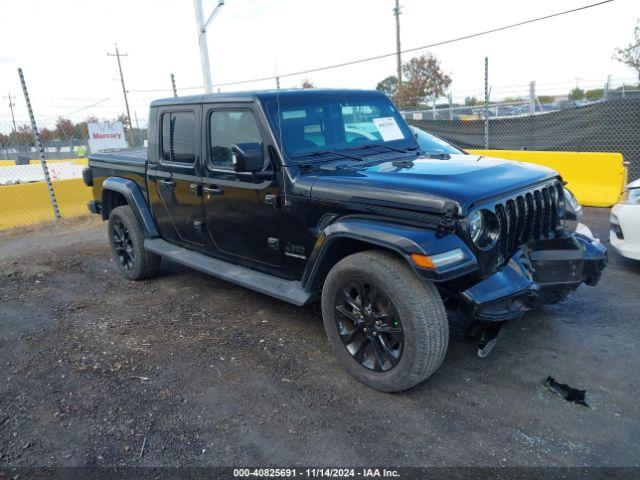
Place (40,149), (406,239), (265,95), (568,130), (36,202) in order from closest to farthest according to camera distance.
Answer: (406,239) < (265,95) < (40,149) < (36,202) < (568,130)

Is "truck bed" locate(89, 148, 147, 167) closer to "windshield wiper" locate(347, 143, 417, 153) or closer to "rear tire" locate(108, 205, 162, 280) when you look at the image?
"rear tire" locate(108, 205, 162, 280)

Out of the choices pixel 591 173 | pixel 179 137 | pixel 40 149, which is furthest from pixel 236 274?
pixel 40 149

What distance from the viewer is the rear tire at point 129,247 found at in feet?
17.6

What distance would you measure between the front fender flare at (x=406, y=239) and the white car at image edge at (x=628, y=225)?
8.93 feet

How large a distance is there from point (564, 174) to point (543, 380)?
19.1 ft

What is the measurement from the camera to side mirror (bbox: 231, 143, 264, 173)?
3.57 m

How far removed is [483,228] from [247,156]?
65.1 inches

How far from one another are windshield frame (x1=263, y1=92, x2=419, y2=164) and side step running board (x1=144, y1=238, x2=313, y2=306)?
929 mm

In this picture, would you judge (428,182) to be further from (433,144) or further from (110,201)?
(110,201)

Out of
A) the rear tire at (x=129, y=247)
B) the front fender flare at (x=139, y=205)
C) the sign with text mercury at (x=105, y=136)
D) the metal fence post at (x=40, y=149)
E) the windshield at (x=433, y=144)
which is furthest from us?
the sign with text mercury at (x=105, y=136)

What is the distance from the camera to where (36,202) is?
909cm

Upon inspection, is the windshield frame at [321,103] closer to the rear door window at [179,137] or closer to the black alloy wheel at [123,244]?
the rear door window at [179,137]

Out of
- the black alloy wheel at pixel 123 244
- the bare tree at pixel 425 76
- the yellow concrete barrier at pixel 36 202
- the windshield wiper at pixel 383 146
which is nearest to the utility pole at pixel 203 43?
the yellow concrete barrier at pixel 36 202

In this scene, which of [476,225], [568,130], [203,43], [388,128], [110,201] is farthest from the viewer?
[203,43]
